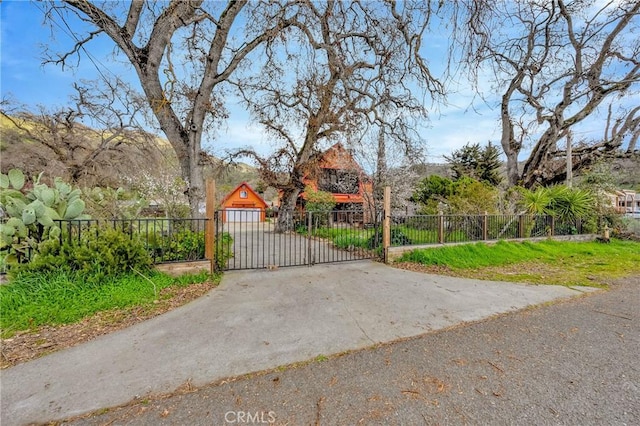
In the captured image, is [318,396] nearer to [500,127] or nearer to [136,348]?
[136,348]

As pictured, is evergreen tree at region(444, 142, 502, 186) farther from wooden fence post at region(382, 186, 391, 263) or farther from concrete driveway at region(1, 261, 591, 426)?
concrete driveway at region(1, 261, 591, 426)

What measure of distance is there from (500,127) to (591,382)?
565 inches

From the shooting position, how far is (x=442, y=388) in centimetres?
222

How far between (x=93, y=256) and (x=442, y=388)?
190 inches

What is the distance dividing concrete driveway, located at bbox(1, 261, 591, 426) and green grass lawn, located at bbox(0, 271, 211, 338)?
80 cm

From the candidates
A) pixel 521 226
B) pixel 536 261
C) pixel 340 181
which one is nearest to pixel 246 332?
pixel 536 261

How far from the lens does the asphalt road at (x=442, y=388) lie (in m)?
1.91

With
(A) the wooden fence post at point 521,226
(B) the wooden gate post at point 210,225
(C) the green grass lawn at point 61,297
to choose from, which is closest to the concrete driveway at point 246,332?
(B) the wooden gate post at point 210,225

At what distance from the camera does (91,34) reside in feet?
20.8

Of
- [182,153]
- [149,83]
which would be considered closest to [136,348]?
[182,153]

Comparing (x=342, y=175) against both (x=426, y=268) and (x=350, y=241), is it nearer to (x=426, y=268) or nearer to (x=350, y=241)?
(x=350, y=241)

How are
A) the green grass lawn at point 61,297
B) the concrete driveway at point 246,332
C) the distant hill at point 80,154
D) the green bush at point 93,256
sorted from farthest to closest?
the distant hill at point 80,154 → the green bush at point 93,256 → the green grass lawn at point 61,297 → the concrete driveway at point 246,332

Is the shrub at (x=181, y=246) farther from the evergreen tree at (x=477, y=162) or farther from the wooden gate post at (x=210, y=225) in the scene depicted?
the evergreen tree at (x=477, y=162)

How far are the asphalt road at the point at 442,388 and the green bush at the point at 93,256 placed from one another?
290 centimetres
